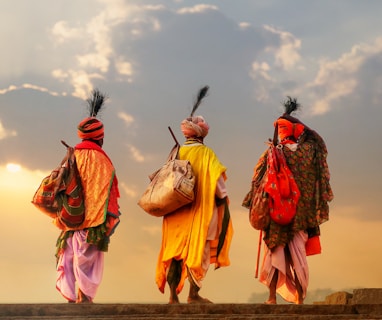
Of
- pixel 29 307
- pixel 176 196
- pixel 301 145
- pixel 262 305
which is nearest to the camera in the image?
pixel 29 307

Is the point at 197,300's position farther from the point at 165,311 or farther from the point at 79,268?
the point at 79,268

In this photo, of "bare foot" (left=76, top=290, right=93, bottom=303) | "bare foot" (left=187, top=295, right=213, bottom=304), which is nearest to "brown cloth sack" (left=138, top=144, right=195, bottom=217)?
"bare foot" (left=187, top=295, right=213, bottom=304)

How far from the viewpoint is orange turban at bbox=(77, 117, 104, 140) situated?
12461mm

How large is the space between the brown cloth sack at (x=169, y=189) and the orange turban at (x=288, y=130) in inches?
62.6

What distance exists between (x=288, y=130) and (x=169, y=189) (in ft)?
7.02

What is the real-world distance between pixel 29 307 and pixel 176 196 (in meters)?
2.94

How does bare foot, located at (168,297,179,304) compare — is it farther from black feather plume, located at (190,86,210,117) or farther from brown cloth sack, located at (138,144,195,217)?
black feather plume, located at (190,86,210,117)

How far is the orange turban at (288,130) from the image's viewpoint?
40.7ft

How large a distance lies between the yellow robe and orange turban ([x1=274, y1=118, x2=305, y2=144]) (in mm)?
1108

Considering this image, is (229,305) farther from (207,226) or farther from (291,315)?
(207,226)

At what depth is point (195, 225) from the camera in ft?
38.8

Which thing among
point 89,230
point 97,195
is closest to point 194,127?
point 97,195

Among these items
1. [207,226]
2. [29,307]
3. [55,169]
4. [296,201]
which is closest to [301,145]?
[296,201]

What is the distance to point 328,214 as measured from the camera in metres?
12.3
